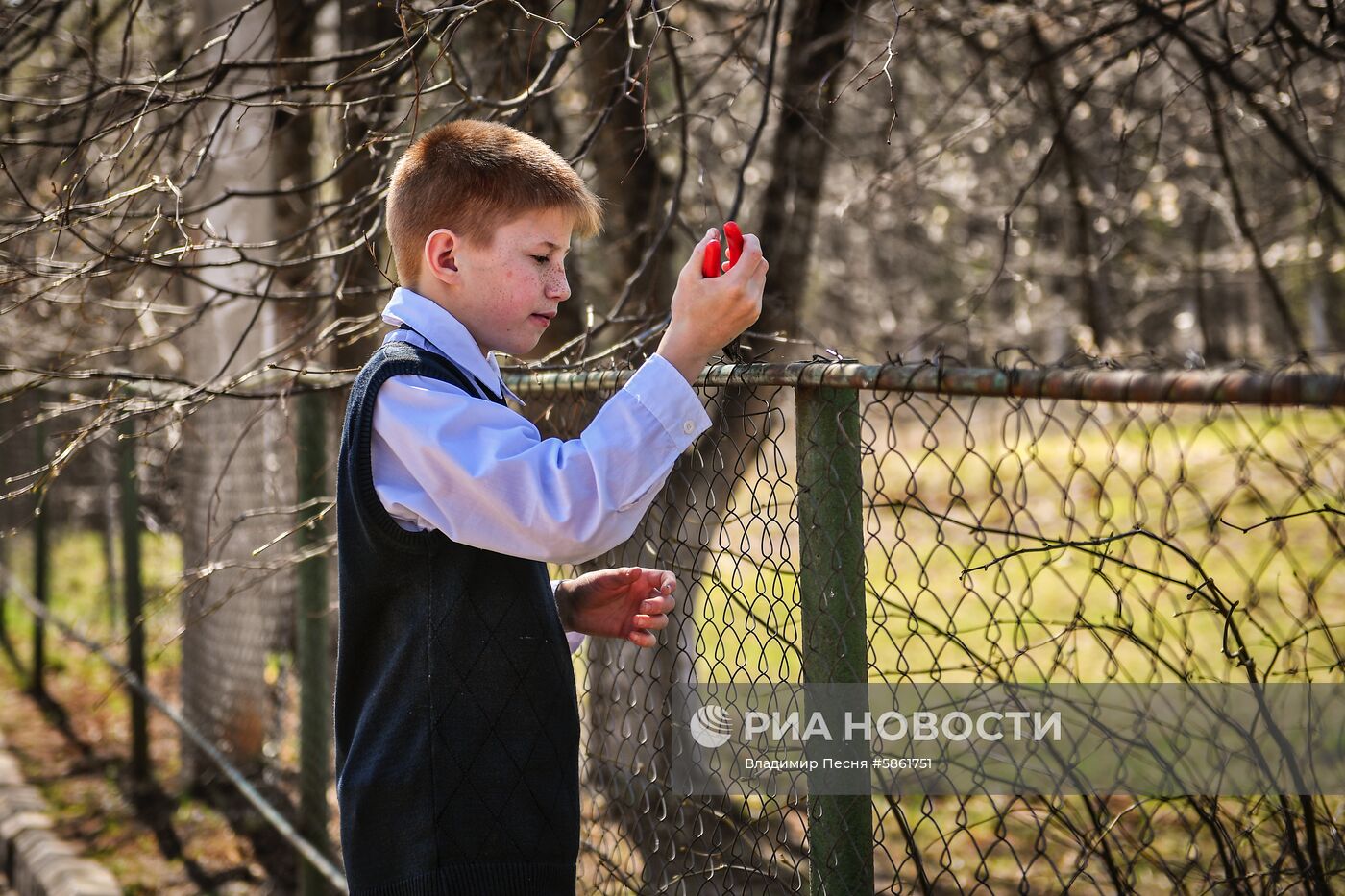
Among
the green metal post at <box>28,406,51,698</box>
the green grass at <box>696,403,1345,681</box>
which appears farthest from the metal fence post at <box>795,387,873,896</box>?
the green metal post at <box>28,406,51,698</box>

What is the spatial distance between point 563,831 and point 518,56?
114 inches

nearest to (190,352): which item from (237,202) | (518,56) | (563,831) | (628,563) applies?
(237,202)

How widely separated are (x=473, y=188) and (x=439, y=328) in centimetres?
23

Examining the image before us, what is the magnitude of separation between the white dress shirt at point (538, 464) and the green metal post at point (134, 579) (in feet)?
12.7

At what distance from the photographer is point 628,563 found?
2.99 meters

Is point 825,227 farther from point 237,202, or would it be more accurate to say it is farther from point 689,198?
point 237,202

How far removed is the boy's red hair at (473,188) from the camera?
1940mm

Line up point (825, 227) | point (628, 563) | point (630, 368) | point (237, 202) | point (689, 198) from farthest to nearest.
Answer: point (825, 227)
point (689, 198)
point (237, 202)
point (628, 563)
point (630, 368)

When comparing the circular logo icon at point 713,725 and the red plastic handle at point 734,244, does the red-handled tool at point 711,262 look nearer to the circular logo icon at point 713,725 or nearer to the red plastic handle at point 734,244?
the red plastic handle at point 734,244

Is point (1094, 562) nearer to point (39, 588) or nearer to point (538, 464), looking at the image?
point (538, 464)

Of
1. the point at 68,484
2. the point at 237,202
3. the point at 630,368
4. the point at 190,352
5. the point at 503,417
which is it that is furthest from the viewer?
the point at 68,484

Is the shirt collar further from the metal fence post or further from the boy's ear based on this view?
the metal fence post

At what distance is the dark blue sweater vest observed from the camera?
189cm

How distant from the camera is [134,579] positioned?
5426mm
